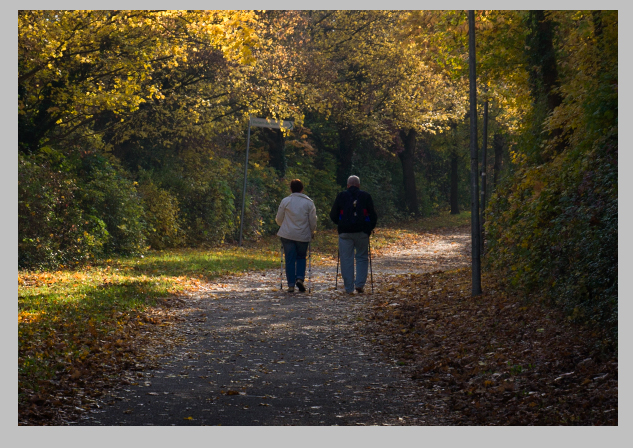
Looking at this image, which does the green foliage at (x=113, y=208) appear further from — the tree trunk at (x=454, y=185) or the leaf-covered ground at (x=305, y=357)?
the tree trunk at (x=454, y=185)

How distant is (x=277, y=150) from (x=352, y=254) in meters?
18.6

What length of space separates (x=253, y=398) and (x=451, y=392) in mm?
1861

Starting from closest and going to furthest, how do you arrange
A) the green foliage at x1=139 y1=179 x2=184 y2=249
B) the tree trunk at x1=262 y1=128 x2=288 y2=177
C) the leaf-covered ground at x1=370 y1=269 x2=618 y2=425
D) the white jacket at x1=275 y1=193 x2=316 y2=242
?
the leaf-covered ground at x1=370 y1=269 x2=618 y2=425
the white jacket at x1=275 y1=193 x2=316 y2=242
the green foliage at x1=139 y1=179 x2=184 y2=249
the tree trunk at x1=262 y1=128 x2=288 y2=177

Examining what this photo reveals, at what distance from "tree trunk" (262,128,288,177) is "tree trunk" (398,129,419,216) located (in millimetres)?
10223

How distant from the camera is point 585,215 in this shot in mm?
7734

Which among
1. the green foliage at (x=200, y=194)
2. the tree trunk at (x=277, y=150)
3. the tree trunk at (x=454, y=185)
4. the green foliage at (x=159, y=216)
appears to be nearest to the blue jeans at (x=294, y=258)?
the green foliage at (x=159, y=216)

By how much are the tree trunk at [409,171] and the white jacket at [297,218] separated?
26485mm

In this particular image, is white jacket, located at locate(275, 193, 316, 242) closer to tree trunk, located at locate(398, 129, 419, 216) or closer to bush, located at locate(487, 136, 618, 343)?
bush, located at locate(487, 136, 618, 343)

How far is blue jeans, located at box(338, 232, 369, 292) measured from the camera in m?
12.8

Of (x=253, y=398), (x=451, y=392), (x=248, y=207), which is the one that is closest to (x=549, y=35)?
(x=451, y=392)

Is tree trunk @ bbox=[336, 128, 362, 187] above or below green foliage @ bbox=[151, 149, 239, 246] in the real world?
above

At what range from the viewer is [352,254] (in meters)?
12.9

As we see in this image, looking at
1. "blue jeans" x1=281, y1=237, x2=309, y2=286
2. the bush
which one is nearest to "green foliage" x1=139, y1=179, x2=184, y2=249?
"blue jeans" x1=281, y1=237, x2=309, y2=286

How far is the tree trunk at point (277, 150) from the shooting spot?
101ft
